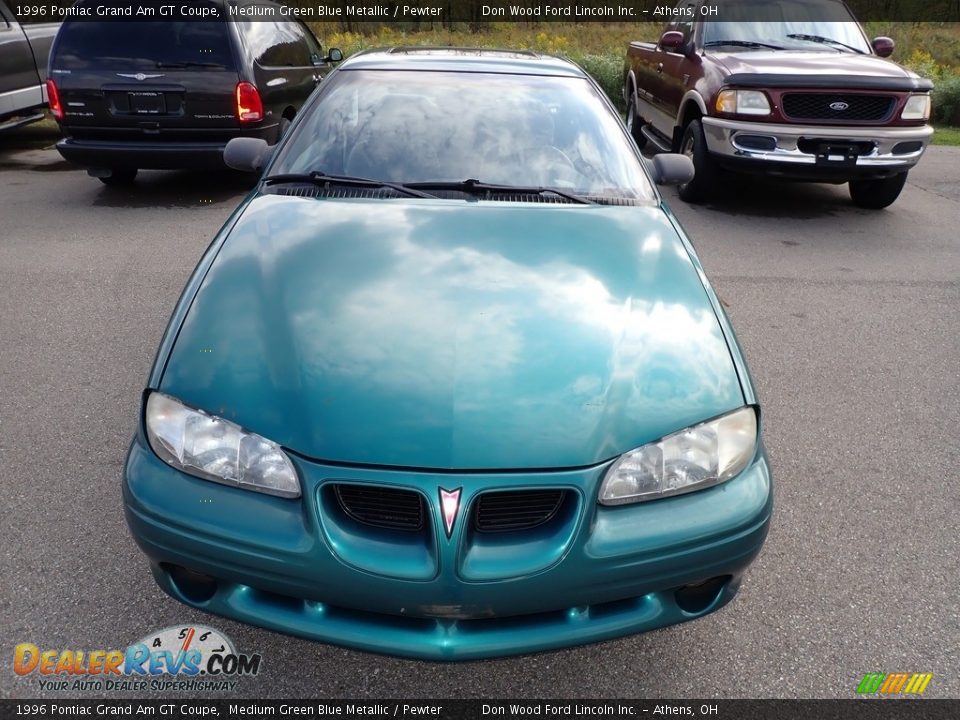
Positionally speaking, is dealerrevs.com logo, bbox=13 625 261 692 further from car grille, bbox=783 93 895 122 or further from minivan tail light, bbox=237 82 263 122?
car grille, bbox=783 93 895 122

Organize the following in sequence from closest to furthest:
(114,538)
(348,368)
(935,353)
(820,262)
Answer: (348,368)
(114,538)
(935,353)
(820,262)

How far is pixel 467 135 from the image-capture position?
303cm

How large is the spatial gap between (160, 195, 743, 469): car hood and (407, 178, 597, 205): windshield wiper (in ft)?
0.75

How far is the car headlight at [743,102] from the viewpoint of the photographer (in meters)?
6.18

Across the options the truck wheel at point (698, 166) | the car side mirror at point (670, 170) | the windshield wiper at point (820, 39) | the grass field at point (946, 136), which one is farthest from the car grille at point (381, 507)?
the grass field at point (946, 136)

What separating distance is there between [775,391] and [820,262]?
2.46 m

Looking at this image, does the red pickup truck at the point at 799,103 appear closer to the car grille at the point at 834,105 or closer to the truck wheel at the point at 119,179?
the car grille at the point at 834,105

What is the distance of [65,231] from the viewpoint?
232 inches

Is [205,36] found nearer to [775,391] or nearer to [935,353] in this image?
[775,391]

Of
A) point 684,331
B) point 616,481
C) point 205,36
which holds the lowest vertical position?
point 616,481

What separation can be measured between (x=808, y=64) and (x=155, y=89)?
555cm

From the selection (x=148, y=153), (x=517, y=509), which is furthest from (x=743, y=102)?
(x=517, y=509)

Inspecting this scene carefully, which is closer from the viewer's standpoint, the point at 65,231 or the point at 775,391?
the point at 775,391

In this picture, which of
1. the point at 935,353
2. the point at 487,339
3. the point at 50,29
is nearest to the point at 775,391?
the point at 935,353
